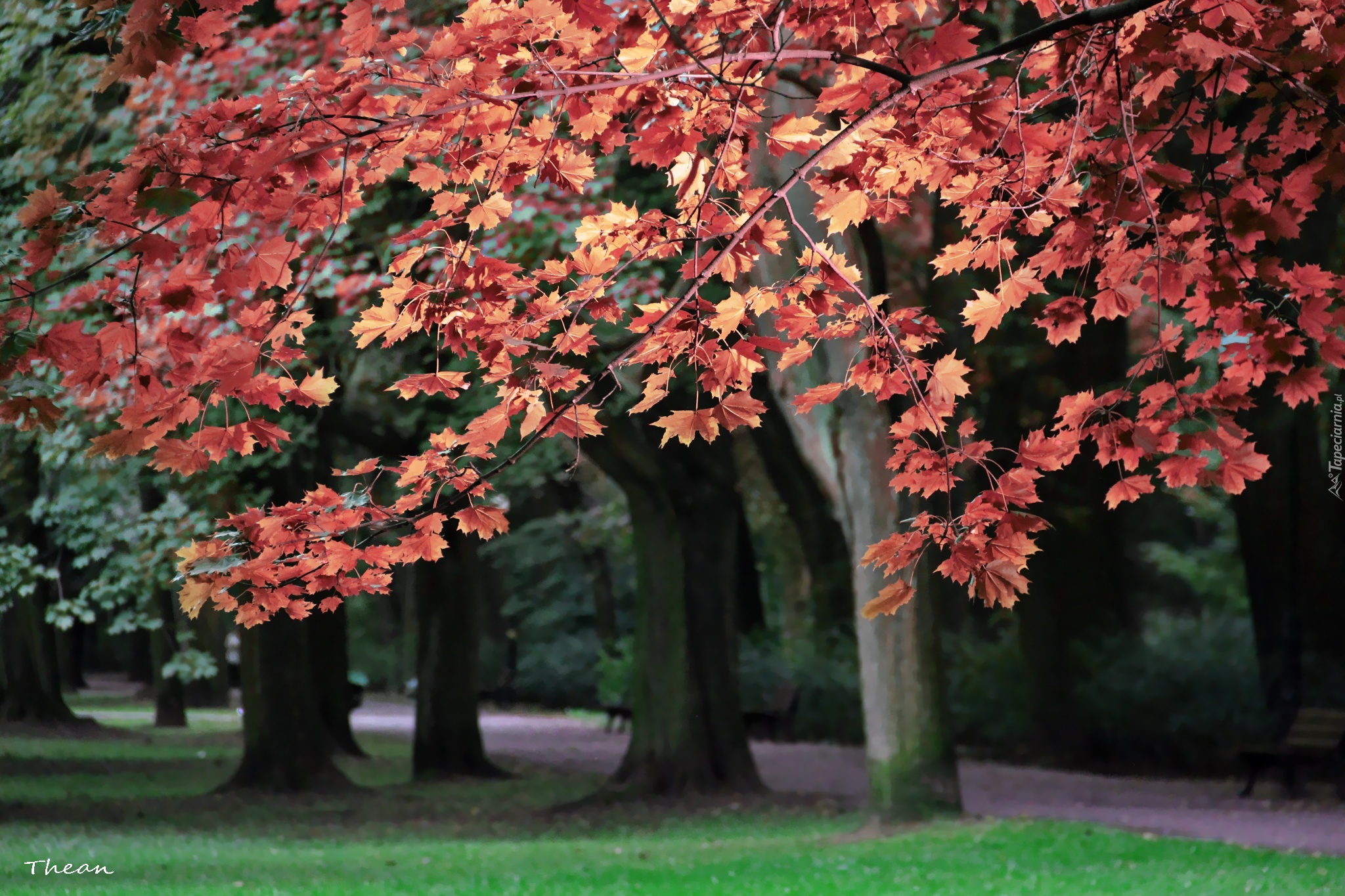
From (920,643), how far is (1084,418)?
717 centimetres

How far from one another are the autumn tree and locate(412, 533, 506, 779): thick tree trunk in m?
12.5

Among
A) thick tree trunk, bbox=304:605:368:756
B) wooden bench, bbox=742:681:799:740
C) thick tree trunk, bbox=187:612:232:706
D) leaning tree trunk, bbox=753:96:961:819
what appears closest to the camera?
leaning tree trunk, bbox=753:96:961:819

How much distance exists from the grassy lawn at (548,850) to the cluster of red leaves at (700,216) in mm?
5279

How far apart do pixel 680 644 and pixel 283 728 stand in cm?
483

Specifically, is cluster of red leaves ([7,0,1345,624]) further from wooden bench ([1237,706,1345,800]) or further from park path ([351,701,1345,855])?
wooden bench ([1237,706,1345,800])

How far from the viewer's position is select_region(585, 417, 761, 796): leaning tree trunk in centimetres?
1442

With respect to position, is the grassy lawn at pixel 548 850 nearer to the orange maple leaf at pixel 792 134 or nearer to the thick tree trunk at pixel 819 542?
the orange maple leaf at pixel 792 134

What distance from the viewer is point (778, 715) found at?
2014cm

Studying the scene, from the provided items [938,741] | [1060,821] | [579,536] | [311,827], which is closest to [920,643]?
[938,741]

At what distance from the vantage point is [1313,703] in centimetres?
1569

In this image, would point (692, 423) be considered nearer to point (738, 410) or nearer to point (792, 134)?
point (738, 410)

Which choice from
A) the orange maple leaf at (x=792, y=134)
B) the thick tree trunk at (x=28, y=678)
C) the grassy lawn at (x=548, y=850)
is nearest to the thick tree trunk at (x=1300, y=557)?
the grassy lawn at (x=548, y=850)

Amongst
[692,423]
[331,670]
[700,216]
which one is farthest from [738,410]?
[331,670]

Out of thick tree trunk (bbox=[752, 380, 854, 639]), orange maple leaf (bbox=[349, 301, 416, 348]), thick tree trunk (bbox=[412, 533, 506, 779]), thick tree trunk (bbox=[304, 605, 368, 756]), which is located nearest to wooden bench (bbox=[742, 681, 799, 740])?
thick tree trunk (bbox=[752, 380, 854, 639])
